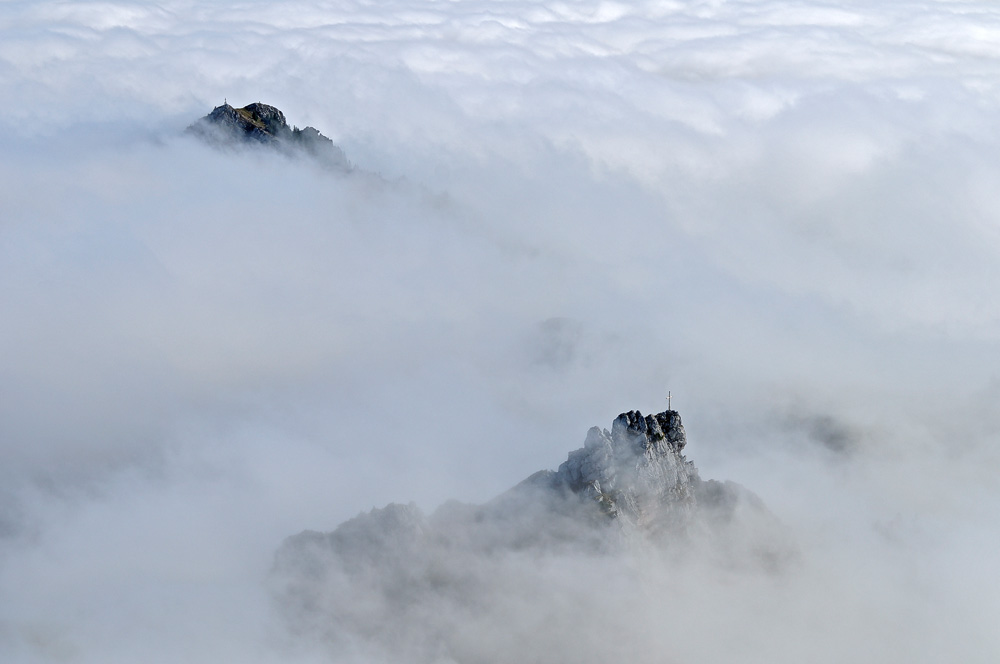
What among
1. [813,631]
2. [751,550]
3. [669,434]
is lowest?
[813,631]

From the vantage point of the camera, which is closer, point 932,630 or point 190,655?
point 190,655

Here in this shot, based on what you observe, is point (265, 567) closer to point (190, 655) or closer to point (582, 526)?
point (190, 655)

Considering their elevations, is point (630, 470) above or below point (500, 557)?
above

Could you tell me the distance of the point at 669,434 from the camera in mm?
158625

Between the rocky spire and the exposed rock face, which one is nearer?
the exposed rock face

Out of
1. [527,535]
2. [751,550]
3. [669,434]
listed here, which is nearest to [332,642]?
[527,535]

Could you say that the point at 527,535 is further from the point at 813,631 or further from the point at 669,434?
the point at 813,631

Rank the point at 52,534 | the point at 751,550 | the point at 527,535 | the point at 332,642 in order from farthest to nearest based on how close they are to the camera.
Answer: the point at 52,534
the point at 751,550
the point at 527,535
the point at 332,642

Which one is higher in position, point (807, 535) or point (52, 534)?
point (52, 534)

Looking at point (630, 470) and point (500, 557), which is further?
point (500, 557)

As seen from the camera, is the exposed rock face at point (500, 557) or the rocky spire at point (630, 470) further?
the rocky spire at point (630, 470)

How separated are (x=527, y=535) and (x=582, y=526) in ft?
27.7

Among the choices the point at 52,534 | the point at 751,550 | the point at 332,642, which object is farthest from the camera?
the point at 52,534

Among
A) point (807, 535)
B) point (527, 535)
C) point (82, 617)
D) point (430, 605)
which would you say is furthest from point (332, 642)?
point (807, 535)
